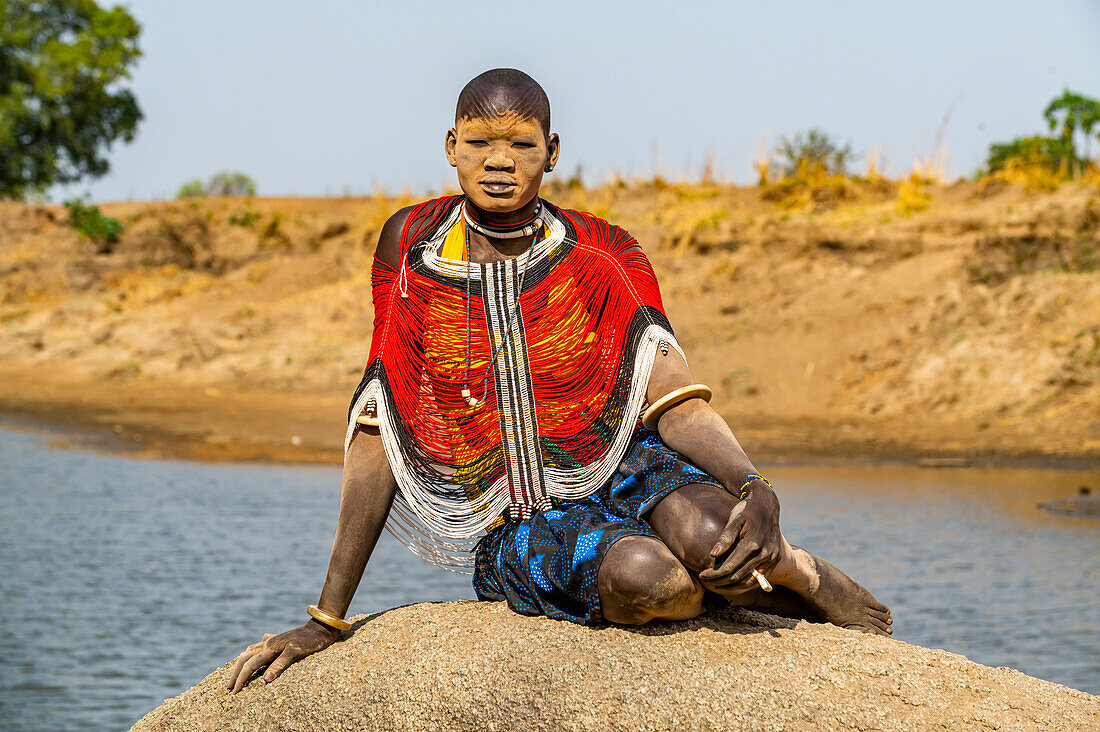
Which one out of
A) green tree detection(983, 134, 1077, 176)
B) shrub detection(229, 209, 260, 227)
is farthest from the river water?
shrub detection(229, 209, 260, 227)

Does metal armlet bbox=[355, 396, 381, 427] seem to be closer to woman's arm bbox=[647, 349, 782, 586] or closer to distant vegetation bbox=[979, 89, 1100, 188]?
woman's arm bbox=[647, 349, 782, 586]

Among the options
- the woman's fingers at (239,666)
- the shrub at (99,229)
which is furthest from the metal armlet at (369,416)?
the shrub at (99,229)

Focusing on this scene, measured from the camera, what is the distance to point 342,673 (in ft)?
8.31

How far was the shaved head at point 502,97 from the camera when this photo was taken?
8.39ft

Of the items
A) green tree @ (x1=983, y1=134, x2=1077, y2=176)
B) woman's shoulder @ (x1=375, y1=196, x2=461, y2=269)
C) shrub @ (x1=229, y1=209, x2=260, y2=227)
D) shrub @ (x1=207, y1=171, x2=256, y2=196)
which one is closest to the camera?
woman's shoulder @ (x1=375, y1=196, x2=461, y2=269)

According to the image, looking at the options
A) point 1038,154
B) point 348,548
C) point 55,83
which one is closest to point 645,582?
point 348,548

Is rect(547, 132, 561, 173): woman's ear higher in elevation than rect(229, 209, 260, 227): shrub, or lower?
higher

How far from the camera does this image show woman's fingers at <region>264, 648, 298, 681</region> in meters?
2.61

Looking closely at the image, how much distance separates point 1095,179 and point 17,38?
19.9 m

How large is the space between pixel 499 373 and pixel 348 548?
53cm

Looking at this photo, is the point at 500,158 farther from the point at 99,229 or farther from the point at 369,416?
the point at 99,229

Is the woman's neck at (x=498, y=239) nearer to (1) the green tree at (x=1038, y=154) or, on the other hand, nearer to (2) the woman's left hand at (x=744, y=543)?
(2) the woman's left hand at (x=744, y=543)

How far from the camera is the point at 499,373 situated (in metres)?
2.69

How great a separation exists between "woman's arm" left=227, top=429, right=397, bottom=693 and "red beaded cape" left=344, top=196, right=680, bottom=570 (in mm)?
47
